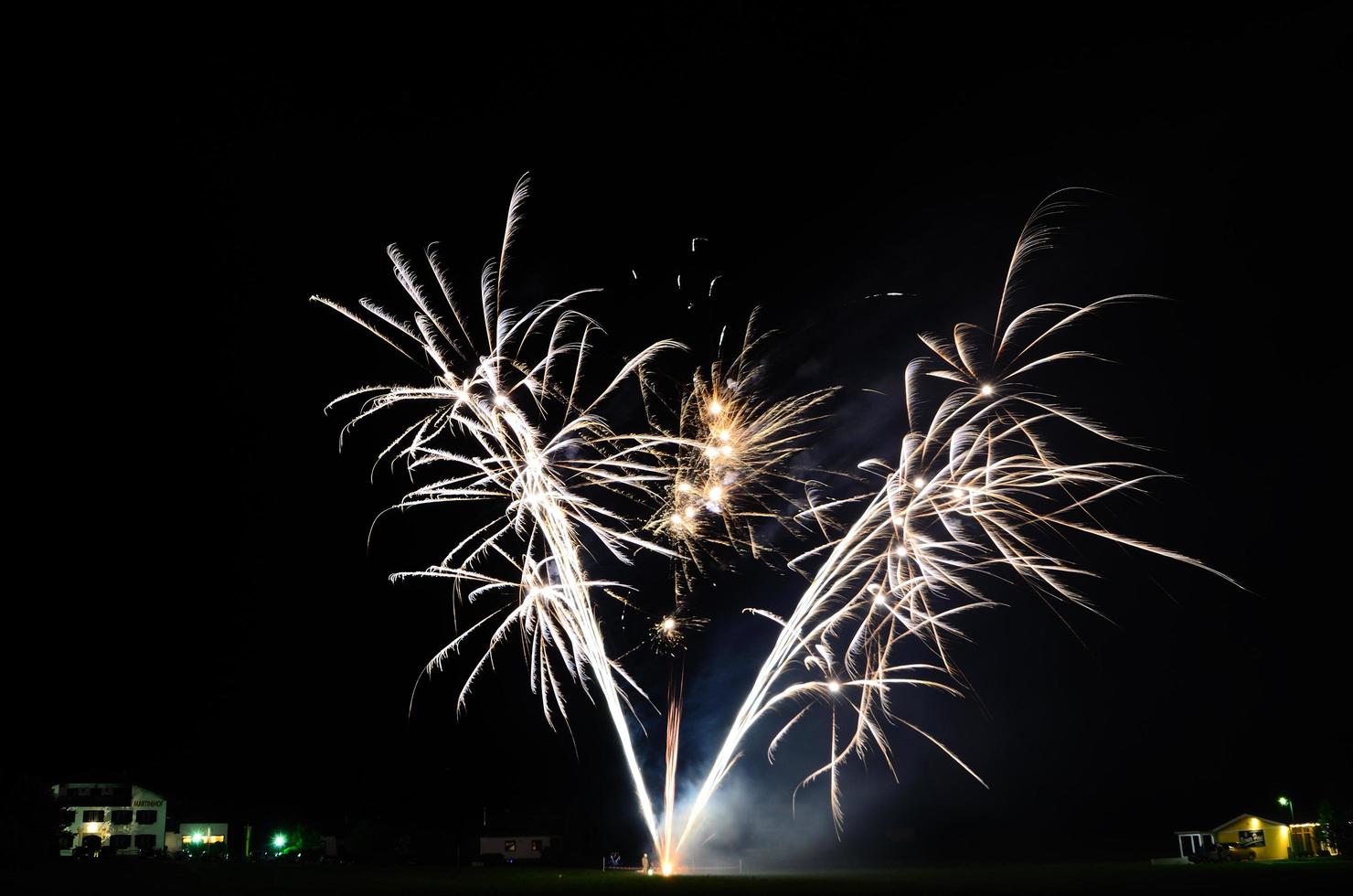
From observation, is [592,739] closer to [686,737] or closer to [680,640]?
[686,737]

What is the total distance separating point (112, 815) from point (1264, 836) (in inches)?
A: 2828

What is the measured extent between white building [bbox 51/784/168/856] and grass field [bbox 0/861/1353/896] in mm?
43607

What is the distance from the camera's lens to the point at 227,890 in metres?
22.7

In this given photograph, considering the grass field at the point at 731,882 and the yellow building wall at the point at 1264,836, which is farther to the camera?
the yellow building wall at the point at 1264,836

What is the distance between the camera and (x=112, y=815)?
238ft

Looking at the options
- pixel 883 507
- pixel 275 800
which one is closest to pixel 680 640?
pixel 883 507

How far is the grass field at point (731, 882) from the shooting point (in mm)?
22359

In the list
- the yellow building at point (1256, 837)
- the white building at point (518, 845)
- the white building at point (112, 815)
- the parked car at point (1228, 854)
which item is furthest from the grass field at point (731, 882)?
the white building at point (112, 815)

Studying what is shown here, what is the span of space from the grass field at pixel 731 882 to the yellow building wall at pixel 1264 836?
12.3 metres

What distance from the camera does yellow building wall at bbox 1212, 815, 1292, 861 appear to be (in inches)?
1710

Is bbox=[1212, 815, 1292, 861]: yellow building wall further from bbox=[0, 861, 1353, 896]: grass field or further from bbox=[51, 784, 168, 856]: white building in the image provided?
bbox=[51, 784, 168, 856]: white building

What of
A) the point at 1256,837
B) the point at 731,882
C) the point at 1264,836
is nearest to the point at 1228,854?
the point at 1256,837

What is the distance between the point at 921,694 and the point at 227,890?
164ft

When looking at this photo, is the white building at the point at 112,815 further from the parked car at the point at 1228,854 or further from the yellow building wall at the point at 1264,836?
the yellow building wall at the point at 1264,836
